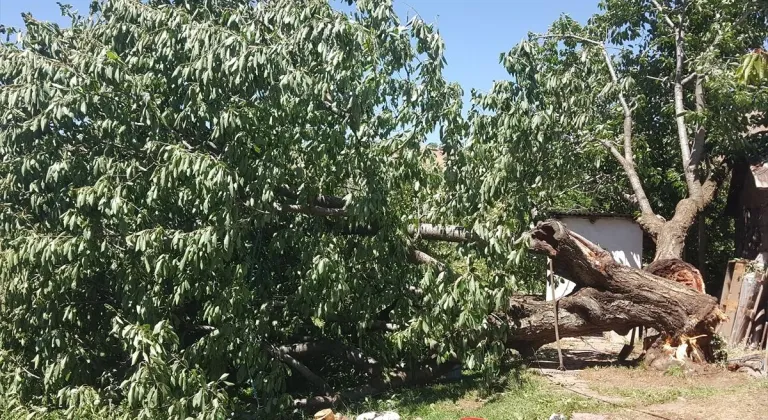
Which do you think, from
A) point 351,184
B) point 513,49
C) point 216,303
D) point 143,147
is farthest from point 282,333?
point 513,49

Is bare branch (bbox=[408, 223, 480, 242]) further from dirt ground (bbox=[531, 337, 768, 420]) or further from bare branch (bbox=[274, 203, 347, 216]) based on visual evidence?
dirt ground (bbox=[531, 337, 768, 420])

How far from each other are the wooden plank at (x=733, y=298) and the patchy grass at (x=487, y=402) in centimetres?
301

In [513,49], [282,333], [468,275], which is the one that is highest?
[513,49]

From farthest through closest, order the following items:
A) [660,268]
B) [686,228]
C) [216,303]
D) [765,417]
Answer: [686,228]
[660,268]
[216,303]
[765,417]

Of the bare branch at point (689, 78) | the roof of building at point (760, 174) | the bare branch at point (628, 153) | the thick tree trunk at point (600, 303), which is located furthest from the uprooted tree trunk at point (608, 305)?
the bare branch at point (689, 78)

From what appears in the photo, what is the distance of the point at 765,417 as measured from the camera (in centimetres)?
564

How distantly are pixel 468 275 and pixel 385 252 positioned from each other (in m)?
0.85

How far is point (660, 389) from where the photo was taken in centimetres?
666

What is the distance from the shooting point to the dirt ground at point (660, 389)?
591 cm

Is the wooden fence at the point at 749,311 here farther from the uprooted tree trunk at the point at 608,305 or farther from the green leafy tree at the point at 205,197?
the green leafy tree at the point at 205,197

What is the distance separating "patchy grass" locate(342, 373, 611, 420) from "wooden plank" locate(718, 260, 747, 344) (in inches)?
119

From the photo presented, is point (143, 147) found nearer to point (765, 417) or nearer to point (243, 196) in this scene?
point (243, 196)

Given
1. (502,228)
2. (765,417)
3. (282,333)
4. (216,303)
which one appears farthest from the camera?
(282,333)

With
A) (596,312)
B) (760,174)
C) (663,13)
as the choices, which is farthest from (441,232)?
(663,13)
